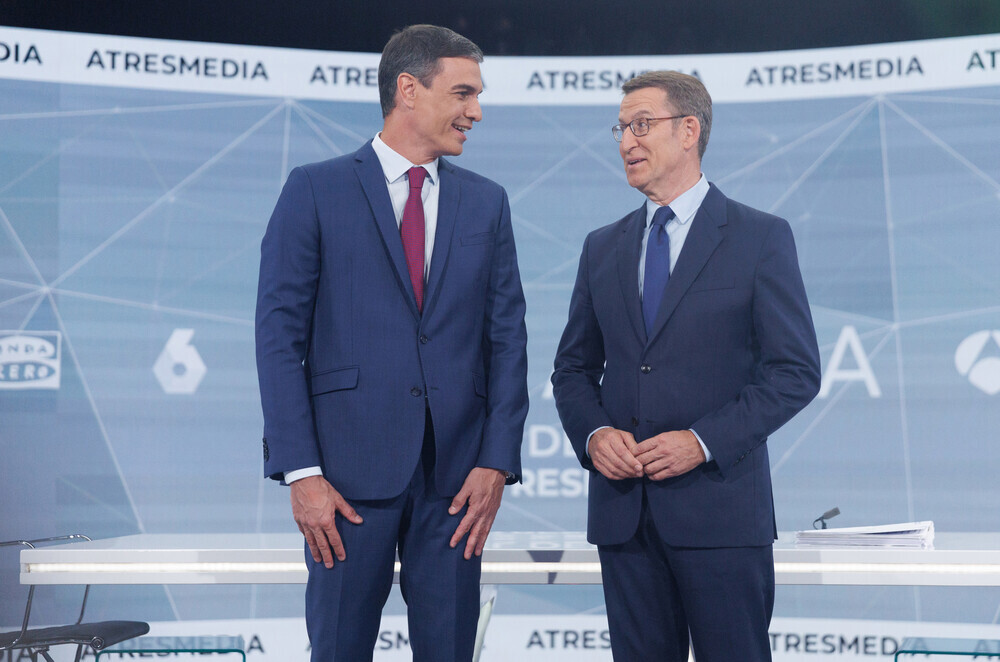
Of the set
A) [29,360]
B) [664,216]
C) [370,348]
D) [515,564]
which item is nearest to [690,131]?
[664,216]

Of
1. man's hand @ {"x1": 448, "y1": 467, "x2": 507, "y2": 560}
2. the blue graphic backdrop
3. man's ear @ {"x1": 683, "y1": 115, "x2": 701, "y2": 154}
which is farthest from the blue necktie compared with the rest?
the blue graphic backdrop

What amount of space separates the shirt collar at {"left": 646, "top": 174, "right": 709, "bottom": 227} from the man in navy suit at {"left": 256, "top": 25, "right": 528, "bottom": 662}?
0.47 metres

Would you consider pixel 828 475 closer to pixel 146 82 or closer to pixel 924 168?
pixel 924 168

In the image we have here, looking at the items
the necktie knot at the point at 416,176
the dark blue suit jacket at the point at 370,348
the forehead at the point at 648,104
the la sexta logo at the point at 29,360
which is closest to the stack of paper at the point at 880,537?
the dark blue suit jacket at the point at 370,348

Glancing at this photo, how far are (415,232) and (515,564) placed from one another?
1.18 meters

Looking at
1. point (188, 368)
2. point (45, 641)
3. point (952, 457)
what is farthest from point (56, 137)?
point (952, 457)

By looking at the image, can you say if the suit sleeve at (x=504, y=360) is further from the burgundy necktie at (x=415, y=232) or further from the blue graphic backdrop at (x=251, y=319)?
the blue graphic backdrop at (x=251, y=319)

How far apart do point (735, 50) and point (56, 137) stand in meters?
3.02

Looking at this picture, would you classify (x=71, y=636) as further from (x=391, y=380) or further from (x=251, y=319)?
(x=391, y=380)

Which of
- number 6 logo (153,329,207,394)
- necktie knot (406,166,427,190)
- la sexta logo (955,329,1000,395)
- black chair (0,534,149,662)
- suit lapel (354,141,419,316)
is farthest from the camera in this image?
number 6 logo (153,329,207,394)

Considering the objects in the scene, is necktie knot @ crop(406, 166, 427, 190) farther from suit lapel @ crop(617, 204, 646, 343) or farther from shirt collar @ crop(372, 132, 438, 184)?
suit lapel @ crop(617, 204, 646, 343)

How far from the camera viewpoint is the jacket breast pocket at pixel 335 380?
1.76 m

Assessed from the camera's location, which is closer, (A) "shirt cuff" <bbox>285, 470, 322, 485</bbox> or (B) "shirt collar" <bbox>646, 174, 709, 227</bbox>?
(A) "shirt cuff" <bbox>285, 470, 322, 485</bbox>

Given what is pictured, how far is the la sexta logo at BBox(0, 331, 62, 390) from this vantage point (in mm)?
3775
